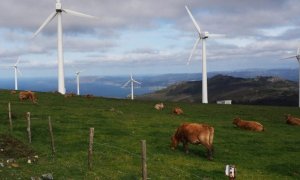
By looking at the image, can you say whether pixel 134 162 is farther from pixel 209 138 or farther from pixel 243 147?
pixel 243 147

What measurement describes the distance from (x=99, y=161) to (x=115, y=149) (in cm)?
389

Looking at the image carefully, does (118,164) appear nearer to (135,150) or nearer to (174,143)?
(135,150)

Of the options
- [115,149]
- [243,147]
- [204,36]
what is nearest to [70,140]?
[115,149]

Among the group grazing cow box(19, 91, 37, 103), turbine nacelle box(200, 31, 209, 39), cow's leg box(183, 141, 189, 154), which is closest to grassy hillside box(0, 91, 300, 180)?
cow's leg box(183, 141, 189, 154)

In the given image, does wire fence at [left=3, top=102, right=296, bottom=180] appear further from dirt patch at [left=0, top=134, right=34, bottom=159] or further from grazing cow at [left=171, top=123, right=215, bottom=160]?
grazing cow at [left=171, top=123, right=215, bottom=160]

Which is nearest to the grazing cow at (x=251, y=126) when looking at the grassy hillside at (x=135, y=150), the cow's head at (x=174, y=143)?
the grassy hillside at (x=135, y=150)

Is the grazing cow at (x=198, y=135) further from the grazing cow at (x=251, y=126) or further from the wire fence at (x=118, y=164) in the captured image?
the grazing cow at (x=251, y=126)

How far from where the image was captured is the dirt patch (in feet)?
83.6

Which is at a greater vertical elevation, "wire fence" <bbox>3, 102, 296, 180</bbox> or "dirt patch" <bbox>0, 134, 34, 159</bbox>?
"dirt patch" <bbox>0, 134, 34, 159</bbox>

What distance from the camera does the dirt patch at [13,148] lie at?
25.5m

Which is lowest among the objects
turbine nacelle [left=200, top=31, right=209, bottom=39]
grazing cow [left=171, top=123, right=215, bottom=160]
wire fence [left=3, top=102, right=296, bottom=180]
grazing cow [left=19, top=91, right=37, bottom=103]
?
wire fence [left=3, top=102, right=296, bottom=180]

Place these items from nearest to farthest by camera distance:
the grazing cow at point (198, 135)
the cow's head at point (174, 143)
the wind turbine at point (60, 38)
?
the grazing cow at point (198, 135) → the cow's head at point (174, 143) → the wind turbine at point (60, 38)

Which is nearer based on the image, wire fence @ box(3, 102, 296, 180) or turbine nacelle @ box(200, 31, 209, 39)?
wire fence @ box(3, 102, 296, 180)

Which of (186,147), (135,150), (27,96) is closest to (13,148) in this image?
(135,150)
